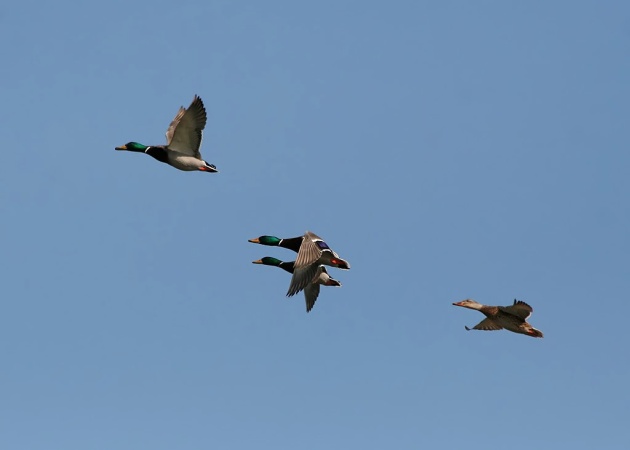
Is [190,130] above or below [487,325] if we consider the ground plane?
above

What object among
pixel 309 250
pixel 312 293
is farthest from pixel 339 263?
pixel 312 293

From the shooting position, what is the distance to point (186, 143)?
142 feet

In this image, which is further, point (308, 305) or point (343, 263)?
point (308, 305)

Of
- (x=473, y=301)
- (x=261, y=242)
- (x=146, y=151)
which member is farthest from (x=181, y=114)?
(x=473, y=301)

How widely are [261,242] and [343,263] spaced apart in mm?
5077

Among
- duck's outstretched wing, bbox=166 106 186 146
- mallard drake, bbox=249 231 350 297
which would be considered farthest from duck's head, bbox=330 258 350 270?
duck's outstretched wing, bbox=166 106 186 146

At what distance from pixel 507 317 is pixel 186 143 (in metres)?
10.7

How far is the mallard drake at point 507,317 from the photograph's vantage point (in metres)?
42.9

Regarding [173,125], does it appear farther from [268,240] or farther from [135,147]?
[268,240]

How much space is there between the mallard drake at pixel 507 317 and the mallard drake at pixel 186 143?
9069mm

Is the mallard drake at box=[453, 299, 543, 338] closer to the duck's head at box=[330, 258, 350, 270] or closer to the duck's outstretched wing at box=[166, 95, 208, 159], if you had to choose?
the duck's head at box=[330, 258, 350, 270]

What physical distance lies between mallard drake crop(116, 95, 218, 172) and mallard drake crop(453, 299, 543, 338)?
9069 mm

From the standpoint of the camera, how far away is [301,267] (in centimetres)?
4109

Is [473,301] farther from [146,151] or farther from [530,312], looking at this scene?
[146,151]
